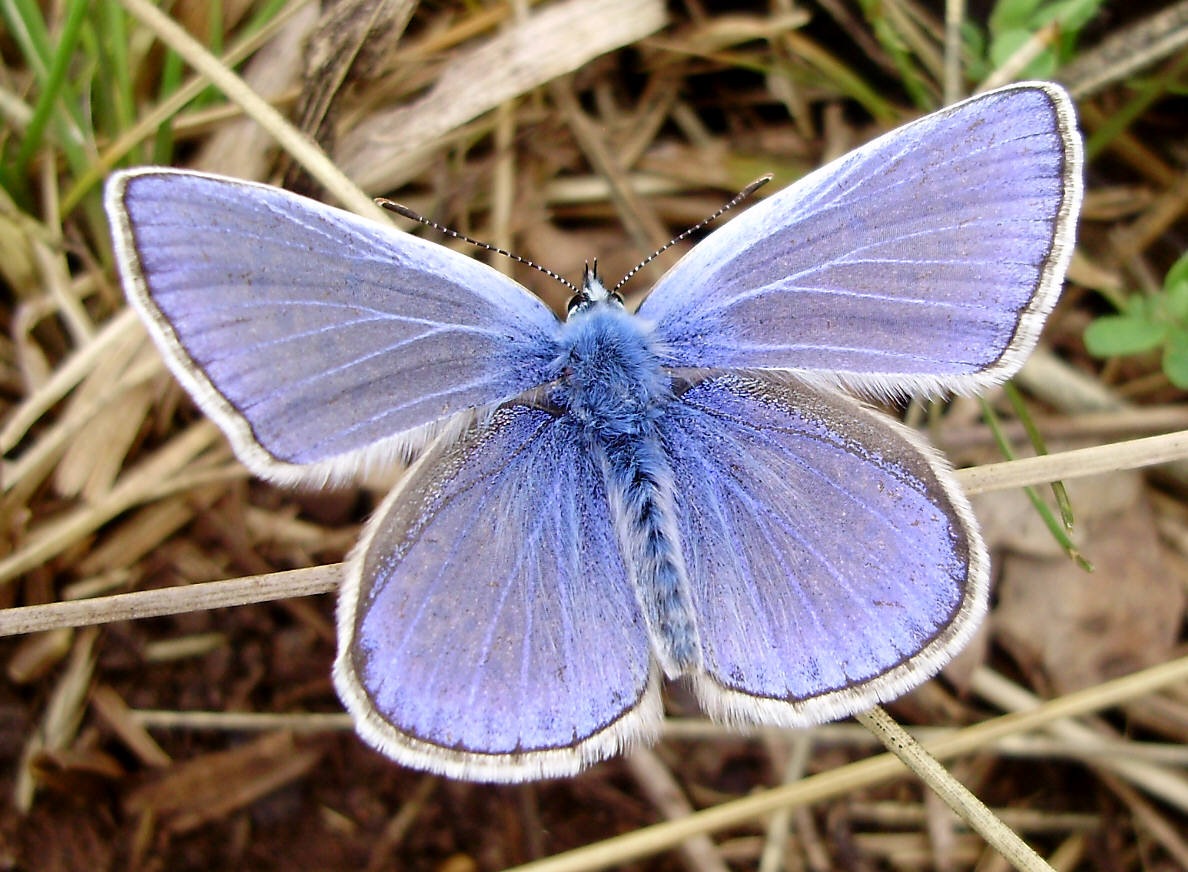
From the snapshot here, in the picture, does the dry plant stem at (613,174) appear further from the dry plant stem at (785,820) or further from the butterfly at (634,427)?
the dry plant stem at (785,820)

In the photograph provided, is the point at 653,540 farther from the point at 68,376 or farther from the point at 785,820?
the point at 68,376

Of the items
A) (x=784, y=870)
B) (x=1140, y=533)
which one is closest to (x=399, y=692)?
(x=784, y=870)

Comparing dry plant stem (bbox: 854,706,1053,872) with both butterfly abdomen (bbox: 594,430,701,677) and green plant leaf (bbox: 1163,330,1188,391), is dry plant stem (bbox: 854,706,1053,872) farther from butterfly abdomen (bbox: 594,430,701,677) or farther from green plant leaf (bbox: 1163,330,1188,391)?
green plant leaf (bbox: 1163,330,1188,391)

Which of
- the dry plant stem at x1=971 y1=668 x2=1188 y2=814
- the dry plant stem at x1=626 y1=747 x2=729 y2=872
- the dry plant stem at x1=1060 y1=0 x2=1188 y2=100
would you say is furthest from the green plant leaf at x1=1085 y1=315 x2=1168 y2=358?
the dry plant stem at x1=626 y1=747 x2=729 y2=872

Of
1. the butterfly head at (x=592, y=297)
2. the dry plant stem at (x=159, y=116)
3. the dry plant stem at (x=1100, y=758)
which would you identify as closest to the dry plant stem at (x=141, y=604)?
the butterfly head at (x=592, y=297)

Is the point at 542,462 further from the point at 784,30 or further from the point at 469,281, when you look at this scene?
the point at 784,30

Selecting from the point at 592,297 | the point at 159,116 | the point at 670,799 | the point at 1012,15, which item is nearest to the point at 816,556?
the point at 592,297
